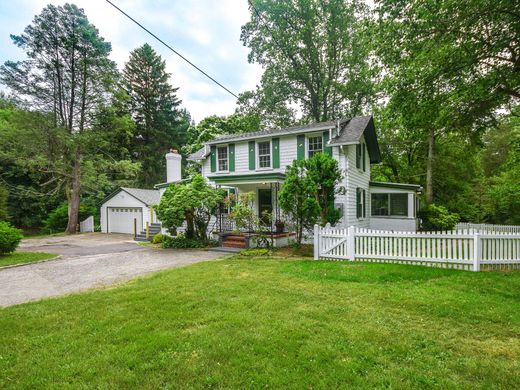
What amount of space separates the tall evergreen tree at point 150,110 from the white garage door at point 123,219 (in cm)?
1082

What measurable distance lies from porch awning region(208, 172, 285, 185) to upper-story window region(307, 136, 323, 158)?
80.3 inches

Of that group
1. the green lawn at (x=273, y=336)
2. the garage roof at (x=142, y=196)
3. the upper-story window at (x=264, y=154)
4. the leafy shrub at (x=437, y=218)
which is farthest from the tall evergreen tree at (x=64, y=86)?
the leafy shrub at (x=437, y=218)

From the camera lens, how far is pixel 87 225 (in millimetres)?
22812

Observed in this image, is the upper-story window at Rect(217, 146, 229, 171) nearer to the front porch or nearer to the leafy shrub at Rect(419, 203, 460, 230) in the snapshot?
the front porch

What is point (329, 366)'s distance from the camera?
2.89 metres

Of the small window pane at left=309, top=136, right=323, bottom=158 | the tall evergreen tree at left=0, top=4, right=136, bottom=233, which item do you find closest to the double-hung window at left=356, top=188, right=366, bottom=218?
the small window pane at left=309, top=136, right=323, bottom=158

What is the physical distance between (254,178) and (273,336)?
992 centimetres

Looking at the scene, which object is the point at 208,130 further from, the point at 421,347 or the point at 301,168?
the point at 421,347

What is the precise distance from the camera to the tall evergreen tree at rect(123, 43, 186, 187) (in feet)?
105

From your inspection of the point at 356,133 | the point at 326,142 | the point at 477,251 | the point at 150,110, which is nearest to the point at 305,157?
the point at 326,142

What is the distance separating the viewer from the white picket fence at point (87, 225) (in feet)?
74.3

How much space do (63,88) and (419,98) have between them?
2430cm

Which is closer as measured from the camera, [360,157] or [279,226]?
[279,226]

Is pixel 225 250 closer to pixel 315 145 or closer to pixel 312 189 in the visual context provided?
pixel 312 189
